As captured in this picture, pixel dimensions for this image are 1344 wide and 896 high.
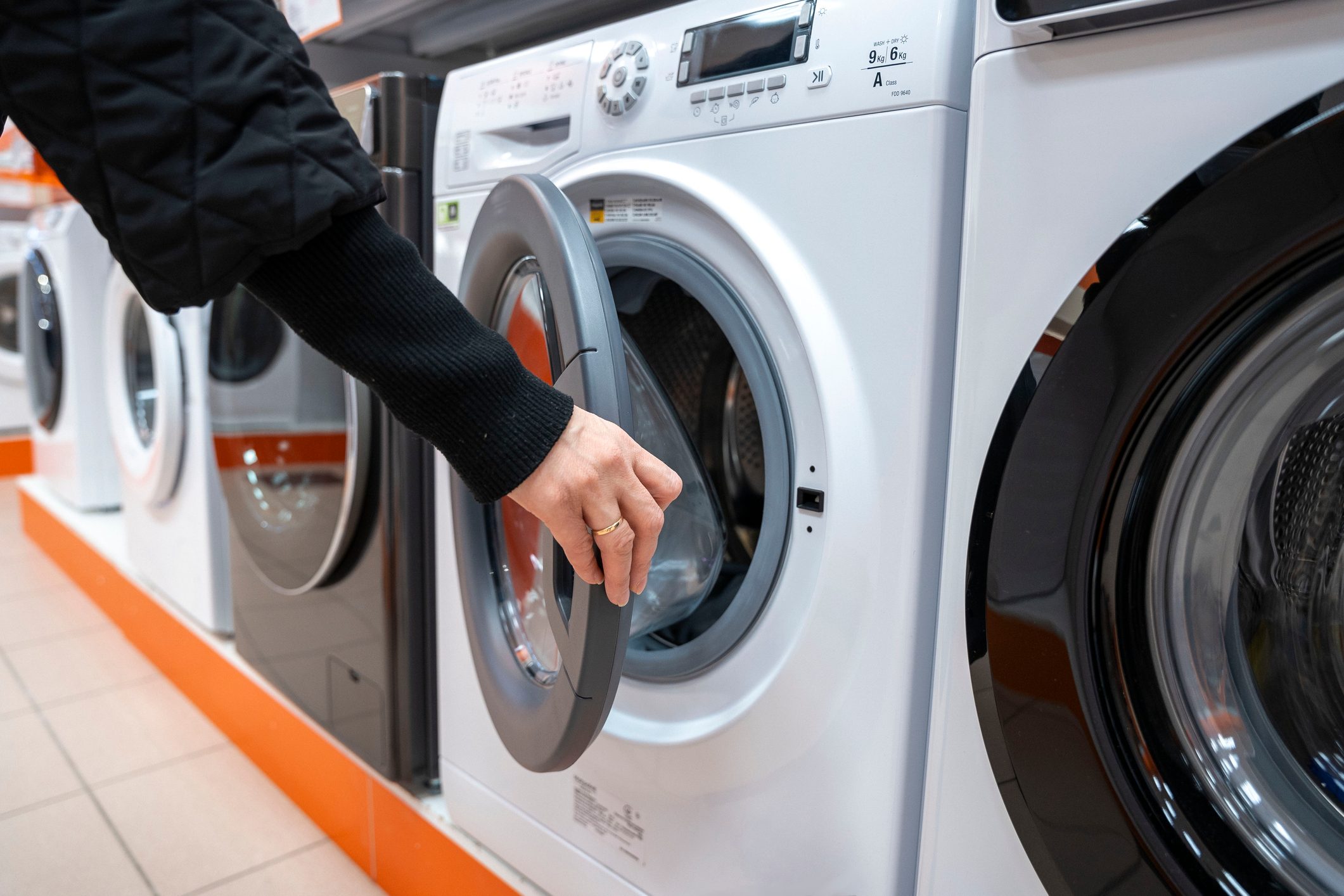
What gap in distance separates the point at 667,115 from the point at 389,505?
1.93 feet

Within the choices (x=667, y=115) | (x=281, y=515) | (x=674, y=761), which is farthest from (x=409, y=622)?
(x=667, y=115)

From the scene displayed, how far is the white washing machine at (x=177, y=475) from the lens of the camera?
1535mm

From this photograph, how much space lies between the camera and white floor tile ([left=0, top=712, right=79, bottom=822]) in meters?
1.37

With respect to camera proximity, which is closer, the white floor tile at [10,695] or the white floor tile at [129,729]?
the white floor tile at [129,729]

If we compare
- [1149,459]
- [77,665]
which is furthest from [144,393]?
[1149,459]

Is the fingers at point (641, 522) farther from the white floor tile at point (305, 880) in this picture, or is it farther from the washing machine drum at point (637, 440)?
the white floor tile at point (305, 880)

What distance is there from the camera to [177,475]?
1639 mm

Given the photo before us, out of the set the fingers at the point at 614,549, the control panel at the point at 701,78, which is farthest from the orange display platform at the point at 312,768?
the control panel at the point at 701,78

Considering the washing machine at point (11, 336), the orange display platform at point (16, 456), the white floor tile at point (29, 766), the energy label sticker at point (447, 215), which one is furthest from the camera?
the orange display platform at point (16, 456)

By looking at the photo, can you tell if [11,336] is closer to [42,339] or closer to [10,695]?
[42,339]

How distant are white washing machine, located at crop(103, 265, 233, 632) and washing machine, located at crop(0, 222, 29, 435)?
188 cm

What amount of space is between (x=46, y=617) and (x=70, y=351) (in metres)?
0.69

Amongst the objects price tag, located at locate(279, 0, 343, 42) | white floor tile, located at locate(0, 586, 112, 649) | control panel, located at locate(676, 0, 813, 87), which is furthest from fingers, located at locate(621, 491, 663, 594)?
white floor tile, located at locate(0, 586, 112, 649)

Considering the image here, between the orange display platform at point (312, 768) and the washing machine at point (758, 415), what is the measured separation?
230 millimetres
